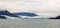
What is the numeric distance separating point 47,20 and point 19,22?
18 cm

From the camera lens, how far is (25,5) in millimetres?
1021

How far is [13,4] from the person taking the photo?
102 centimetres

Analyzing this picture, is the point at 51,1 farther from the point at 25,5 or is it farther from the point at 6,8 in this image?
the point at 6,8

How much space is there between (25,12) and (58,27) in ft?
0.78

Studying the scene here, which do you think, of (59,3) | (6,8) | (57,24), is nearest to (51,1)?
(59,3)

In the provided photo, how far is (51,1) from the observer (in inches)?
40.1

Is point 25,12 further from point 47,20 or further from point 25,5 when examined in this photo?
point 47,20

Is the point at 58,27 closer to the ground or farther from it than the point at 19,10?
closer to the ground

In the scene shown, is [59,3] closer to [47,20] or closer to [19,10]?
[47,20]

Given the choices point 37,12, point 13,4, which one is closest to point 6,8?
→ point 13,4

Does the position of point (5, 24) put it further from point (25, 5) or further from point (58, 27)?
point (58, 27)

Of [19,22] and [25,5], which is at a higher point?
[25,5]

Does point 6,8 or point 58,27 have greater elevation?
point 6,8

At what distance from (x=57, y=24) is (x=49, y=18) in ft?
0.21
